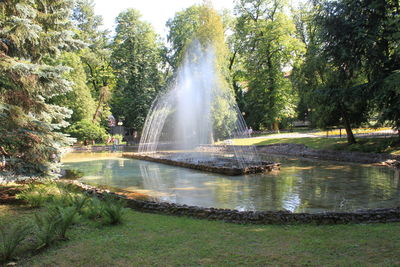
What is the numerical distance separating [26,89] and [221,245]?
7.63m

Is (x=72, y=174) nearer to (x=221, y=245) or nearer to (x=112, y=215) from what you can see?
(x=112, y=215)

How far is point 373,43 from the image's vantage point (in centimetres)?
1973

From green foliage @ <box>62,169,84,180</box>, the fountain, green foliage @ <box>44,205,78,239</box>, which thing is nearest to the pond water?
green foliage @ <box>62,169,84,180</box>

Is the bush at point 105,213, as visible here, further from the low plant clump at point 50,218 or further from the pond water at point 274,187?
the pond water at point 274,187

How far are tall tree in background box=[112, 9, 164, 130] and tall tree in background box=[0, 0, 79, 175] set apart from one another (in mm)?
34938

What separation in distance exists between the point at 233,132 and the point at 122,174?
21761mm

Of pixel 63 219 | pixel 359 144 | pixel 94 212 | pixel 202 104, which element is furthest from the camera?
pixel 202 104

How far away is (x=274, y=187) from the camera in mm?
12789

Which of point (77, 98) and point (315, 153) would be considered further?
point (77, 98)

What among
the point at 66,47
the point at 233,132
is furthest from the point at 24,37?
the point at 233,132

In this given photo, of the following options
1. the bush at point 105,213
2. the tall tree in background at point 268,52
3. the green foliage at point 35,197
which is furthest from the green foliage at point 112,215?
the tall tree in background at point 268,52


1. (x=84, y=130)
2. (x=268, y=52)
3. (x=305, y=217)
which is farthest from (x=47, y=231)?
(x=268, y=52)

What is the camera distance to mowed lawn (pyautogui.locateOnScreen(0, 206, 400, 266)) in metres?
5.00

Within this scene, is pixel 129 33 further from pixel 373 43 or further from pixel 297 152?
pixel 373 43
